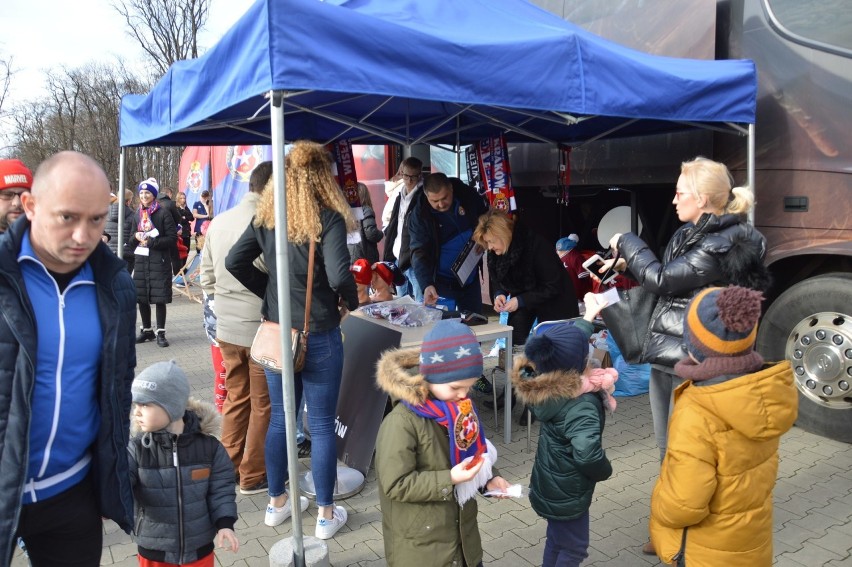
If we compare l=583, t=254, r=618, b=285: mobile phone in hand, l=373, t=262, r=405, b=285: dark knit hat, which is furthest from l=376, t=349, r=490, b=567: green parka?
l=373, t=262, r=405, b=285: dark knit hat

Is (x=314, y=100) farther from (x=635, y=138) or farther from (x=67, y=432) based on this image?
(x=67, y=432)

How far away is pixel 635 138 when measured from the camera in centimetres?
577

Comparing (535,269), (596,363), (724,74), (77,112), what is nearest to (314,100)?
(535,269)

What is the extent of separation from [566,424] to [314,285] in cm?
137

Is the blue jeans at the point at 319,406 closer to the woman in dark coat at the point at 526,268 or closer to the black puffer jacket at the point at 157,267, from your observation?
the woman in dark coat at the point at 526,268

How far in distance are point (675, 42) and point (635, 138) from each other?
35.6 inches

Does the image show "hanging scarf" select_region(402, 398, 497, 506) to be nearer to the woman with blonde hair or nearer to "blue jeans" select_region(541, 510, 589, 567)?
"blue jeans" select_region(541, 510, 589, 567)

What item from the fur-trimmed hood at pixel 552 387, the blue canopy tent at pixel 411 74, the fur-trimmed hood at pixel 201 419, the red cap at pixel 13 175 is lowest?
the fur-trimmed hood at pixel 201 419

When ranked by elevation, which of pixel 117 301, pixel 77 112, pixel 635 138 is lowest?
pixel 117 301

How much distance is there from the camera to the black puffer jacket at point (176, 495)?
7.15 ft

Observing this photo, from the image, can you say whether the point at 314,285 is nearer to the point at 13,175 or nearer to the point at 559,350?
the point at 559,350

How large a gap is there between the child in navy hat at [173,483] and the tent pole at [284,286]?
0.60 m

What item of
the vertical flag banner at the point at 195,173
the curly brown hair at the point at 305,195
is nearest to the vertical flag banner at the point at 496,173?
the curly brown hair at the point at 305,195

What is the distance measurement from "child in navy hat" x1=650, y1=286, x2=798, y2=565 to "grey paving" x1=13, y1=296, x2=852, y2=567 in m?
0.93
